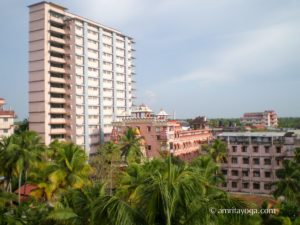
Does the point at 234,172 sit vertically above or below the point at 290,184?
below

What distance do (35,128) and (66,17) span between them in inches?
1129

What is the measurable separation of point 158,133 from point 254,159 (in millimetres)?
20149

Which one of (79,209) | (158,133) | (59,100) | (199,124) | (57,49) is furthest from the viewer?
(199,124)

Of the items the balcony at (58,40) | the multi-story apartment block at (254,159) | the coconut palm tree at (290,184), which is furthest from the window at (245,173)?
the balcony at (58,40)

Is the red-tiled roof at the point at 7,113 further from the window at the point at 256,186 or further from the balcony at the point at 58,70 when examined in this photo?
the window at the point at 256,186

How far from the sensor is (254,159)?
57438mm

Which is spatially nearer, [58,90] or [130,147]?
[130,147]

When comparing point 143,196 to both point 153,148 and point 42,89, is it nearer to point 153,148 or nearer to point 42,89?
point 153,148

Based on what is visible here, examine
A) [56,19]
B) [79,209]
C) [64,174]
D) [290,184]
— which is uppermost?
[56,19]

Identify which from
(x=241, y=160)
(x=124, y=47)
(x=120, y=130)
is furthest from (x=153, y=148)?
(x=124, y=47)

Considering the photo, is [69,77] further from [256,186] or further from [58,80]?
[256,186]

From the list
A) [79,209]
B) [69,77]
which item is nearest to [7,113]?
[69,77]

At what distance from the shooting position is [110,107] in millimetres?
91062

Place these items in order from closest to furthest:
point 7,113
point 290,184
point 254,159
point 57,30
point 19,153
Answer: point 19,153
point 290,184
point 254,159
point 7,113
point 57,30
